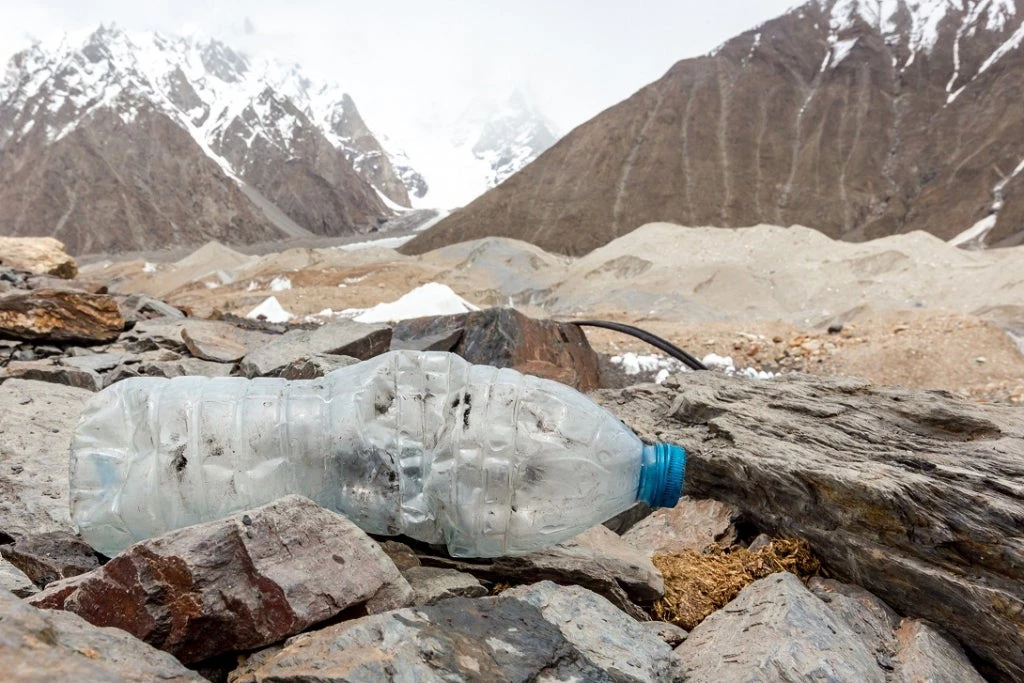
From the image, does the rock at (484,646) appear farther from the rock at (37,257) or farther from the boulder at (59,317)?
the rock at (37,257)

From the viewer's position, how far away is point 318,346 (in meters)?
5.83

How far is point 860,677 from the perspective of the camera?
196 cm

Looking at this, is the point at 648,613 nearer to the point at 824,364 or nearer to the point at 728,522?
the point at 728,522

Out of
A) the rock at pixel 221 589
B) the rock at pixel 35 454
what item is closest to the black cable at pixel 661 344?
the rock at pixel 35 454

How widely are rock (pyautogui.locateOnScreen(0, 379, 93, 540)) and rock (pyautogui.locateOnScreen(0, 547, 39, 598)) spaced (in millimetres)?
354

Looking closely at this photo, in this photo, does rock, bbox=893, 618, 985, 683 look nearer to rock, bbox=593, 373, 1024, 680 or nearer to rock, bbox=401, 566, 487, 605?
rock, bbox=593, 373, 1024, 680

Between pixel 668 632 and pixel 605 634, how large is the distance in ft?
1.17

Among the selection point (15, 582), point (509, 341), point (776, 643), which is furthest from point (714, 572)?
point (509, 341)

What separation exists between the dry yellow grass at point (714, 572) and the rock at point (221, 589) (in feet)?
3.61

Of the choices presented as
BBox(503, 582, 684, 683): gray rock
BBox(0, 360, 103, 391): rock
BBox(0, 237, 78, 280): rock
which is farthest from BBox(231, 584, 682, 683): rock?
BBox(0, 237, 78, 280): rock

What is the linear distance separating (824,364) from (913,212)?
190 ft

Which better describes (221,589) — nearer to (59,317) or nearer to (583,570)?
(583,570)

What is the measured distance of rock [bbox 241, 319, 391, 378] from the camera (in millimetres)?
A: 5090

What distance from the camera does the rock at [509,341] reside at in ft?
22.6
